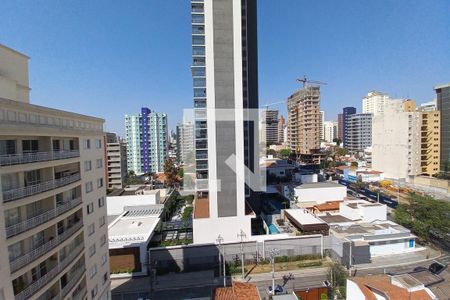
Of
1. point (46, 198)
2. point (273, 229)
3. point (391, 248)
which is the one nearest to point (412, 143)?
point (391, 248)

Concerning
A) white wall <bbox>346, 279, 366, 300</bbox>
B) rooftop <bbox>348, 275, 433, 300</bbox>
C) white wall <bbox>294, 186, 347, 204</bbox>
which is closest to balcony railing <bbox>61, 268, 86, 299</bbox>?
white wall <bbox>346, 279, 366, 300</bbox>

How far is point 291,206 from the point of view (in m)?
34.7

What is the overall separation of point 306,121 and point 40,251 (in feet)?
214

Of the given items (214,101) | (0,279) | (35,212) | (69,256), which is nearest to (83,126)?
(35,212)

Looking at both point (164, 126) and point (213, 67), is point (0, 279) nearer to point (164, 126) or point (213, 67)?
point (213, 67)

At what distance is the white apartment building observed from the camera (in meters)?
48.9

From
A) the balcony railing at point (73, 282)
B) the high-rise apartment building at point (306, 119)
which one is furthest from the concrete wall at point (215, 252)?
the high-rise apartment building at point (306, 119)

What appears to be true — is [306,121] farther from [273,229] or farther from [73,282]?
[73,282]

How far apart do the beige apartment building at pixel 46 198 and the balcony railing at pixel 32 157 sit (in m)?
0.03

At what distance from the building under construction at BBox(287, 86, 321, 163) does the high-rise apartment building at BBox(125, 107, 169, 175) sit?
1603 inches

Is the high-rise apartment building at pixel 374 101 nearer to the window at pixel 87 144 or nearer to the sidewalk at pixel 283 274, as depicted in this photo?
the sidewalk at pixel 283 274

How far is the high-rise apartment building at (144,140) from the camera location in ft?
237

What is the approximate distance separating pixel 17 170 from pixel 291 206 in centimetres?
3209

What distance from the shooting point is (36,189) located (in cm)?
868
